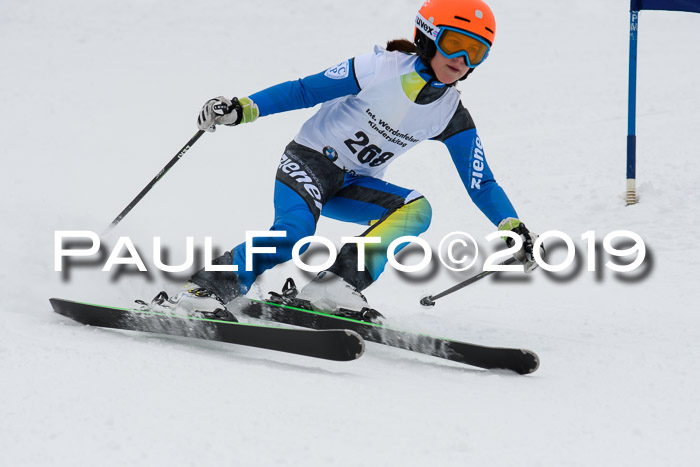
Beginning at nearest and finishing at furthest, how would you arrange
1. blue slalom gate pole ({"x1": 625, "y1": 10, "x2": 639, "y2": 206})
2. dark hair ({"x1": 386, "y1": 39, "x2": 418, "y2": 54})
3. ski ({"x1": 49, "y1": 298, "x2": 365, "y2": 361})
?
1. ski ({"x1": 49, "y1": 298, "x2": 365, "y2": 361})
2. dark hair ({"x1": 386, "y1": 39, "x2": 418, "y2": 54})
3. blue slalom gate pole ({"x1": 625, "y1": 10, "x2": 639, "y2": 206})

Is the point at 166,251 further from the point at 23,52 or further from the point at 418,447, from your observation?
the point at 23,52

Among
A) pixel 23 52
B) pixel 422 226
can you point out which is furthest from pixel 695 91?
pixel 23 52

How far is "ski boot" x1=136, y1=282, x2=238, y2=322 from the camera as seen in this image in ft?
10.8

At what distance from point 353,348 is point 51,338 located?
3.99ft

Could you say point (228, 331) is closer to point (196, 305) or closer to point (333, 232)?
point (196, 305)

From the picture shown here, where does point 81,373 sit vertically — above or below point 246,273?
below

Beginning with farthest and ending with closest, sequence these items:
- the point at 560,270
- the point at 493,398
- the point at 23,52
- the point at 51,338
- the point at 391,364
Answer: the point at 23,52
the point at 560,270
the point at 391,364
the point at 51,338
the point at 493,398

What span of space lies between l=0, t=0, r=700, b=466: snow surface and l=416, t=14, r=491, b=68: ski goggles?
1454 mm

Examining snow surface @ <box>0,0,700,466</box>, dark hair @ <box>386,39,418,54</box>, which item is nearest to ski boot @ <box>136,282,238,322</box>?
snow surface @ <box>0,0,700,466</box>

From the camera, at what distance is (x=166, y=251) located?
5.04 metres

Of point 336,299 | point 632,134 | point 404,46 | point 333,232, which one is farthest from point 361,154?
point 632,134

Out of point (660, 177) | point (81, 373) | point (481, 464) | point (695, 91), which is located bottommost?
point (481, 464)

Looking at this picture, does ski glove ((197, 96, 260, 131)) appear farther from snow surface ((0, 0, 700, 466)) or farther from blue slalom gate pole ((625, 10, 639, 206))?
blue slalom gate pole ((625, 10, 639, 206))

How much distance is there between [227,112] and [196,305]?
35.2 inches
